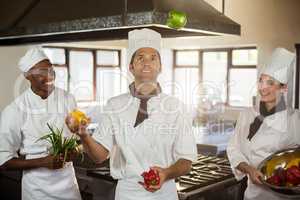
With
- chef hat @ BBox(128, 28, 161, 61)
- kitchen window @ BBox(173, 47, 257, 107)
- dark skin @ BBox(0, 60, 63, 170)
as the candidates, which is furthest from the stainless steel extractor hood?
kitchen window @ BBox(173, 47, 257, 107)

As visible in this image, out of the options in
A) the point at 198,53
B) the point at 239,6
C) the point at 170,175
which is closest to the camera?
the point at 170,175

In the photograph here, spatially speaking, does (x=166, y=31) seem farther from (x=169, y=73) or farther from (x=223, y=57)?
(x=169, y=73)

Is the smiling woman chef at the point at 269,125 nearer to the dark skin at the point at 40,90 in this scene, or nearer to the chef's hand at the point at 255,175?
the chef's hand at the point at 255,175

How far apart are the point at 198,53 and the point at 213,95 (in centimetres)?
78

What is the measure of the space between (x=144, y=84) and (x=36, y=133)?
2.28ft

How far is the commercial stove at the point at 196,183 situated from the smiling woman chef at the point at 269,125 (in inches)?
6.1

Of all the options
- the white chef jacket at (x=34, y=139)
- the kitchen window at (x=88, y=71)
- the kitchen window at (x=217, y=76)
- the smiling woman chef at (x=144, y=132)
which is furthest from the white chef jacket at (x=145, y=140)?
the kitchen window at (x=217, y=76)

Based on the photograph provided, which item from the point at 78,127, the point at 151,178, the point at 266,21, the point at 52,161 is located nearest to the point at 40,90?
the point at 52,161

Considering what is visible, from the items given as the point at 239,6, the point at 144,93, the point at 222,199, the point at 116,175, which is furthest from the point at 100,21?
the point at 239,6

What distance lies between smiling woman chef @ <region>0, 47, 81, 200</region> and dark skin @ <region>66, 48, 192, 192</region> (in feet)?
1.56

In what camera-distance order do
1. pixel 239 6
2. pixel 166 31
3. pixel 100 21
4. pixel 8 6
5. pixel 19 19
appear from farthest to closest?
pixel 239 6 < pixel 8 6 < pixel 19 19 < pixel 166 31 < pixel 100 21

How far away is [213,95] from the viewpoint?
529 centimetres

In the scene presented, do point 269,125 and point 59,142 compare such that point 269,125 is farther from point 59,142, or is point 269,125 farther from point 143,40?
point 59,142

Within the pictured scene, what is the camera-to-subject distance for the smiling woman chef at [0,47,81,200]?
1754 millimetres
